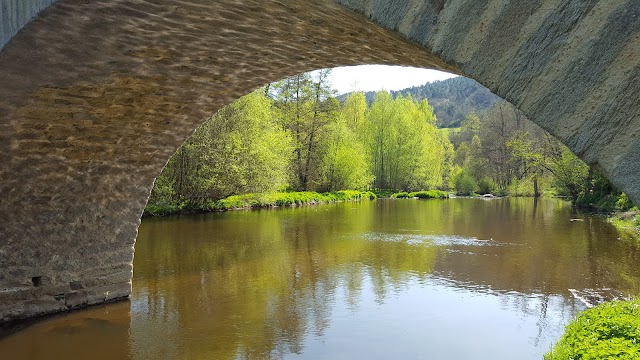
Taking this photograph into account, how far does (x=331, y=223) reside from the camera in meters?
17.6

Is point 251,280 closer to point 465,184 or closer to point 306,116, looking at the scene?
point 306,116

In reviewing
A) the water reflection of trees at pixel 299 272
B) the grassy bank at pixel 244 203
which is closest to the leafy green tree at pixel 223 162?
the grassy bank at pixel 244 203

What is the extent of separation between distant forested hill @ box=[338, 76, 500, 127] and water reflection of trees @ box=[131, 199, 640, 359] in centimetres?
8095

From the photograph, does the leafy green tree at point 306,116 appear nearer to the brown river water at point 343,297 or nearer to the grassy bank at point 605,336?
the brown river water at point 343,297

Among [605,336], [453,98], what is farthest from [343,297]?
[453,98]

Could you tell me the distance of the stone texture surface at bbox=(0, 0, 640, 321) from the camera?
4.99 feet

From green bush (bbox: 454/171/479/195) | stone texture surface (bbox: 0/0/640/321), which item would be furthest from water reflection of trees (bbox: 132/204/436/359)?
green bush (bbox: 454/171/479/195)

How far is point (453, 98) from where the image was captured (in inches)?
5049

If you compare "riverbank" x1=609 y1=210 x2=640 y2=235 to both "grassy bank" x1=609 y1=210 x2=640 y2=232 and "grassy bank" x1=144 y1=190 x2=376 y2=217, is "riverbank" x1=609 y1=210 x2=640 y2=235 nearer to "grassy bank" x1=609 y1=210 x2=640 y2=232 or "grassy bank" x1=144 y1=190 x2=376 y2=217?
"grassy bank" x1=609 y1=210 x2=640 y2=232

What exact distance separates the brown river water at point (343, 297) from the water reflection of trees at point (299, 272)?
0.03 meters

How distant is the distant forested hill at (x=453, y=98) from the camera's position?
108m

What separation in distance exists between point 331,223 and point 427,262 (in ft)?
24.5

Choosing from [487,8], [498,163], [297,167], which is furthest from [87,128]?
[498,163]

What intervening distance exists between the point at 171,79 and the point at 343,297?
412cm
